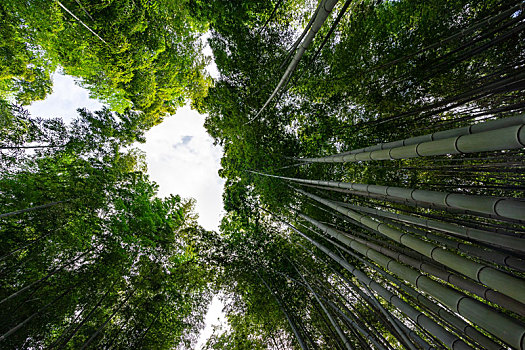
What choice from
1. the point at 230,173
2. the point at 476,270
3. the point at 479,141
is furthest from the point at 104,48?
the point at 476,270

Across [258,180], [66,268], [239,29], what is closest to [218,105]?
[239,29]

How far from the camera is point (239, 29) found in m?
4.08

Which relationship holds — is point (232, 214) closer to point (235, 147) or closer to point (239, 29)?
point (235, 147)

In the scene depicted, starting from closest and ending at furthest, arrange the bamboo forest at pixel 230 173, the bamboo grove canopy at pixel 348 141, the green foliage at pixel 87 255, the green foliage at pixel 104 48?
the bamboo grove canopy at pixel 348 141 < the bamboo forest at pixel 230 173 < the green foliage at pixel 87 255 < the green foliage at pixel 104 48

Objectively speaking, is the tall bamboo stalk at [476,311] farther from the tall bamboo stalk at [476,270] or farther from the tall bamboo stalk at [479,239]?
the tall bamboo stalk at [479,239]


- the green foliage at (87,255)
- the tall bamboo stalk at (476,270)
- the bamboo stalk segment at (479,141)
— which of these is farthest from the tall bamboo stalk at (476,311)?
the green foliage at (87,255)

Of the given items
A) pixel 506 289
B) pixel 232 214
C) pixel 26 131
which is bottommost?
pixel 506 289

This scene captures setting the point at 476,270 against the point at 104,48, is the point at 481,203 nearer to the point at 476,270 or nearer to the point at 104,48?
the point at 476,270

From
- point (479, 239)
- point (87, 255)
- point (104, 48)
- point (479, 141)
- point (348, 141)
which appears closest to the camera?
point (479, 141)

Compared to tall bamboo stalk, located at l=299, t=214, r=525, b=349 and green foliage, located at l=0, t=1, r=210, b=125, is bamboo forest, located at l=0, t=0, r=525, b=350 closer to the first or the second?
green foliage, located at l=0, t=1, r=210, b=125

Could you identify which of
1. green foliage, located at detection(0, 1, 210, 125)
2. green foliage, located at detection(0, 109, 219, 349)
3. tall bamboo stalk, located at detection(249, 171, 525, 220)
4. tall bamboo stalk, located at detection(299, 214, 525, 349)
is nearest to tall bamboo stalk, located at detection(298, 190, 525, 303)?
tall bamboo stalk, located at detection(299, 214, 525, 349)

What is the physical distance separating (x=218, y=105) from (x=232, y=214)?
279 cm

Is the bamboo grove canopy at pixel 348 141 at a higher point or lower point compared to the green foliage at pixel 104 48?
lower

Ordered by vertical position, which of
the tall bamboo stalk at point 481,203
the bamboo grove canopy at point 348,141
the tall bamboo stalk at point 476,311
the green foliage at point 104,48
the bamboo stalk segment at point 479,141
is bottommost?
the tall bamboo stalk at point 476,311
